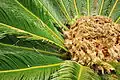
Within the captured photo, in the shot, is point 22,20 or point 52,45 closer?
point 22,20

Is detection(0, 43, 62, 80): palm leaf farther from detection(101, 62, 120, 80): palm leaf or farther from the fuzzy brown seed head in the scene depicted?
detection(101, 62, 120, 80): palm leaf

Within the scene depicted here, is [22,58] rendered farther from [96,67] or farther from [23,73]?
[96,67]

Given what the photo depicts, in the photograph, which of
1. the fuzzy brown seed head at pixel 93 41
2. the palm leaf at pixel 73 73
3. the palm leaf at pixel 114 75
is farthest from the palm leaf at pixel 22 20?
the palm leaf at pixel 114 75

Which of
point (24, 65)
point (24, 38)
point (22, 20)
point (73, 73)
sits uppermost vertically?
point (22, 20)

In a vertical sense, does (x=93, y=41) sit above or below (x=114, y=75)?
above

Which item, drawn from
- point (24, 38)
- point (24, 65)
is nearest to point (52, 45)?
point (24, 38)

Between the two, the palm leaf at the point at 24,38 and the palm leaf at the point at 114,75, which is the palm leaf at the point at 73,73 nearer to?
the palm leaf at the point at 114,75

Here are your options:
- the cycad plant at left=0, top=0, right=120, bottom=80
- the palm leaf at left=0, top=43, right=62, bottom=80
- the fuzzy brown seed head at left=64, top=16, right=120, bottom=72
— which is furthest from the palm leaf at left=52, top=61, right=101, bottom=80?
the fuzzy brown seed head at left=64, top=16, right=120, bottom=72

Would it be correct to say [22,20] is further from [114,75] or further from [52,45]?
[114,75]
